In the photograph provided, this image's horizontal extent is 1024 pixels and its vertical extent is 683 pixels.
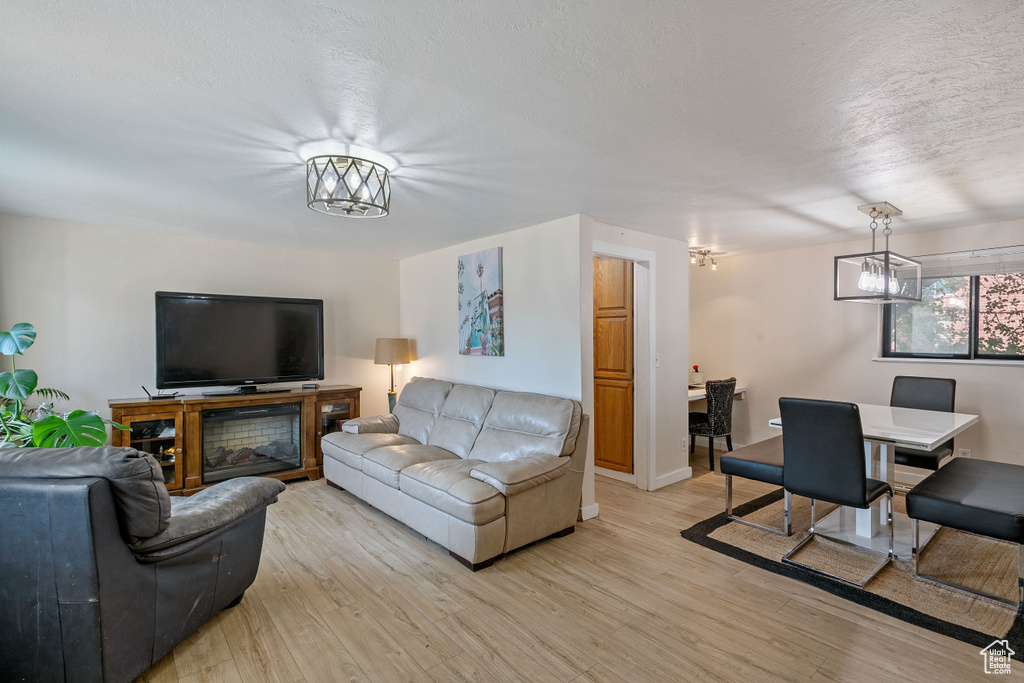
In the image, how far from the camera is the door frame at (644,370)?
13.9ft

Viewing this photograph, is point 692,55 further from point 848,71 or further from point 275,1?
point 275,1

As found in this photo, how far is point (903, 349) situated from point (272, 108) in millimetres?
5288

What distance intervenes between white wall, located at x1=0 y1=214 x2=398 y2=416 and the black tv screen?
282 millimetres

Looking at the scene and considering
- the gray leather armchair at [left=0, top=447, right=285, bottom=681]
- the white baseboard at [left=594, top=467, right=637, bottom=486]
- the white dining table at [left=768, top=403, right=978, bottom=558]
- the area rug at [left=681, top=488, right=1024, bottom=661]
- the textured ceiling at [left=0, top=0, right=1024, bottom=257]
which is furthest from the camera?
the white baseboard at [left=594, top=467, right=637, bottom=486]

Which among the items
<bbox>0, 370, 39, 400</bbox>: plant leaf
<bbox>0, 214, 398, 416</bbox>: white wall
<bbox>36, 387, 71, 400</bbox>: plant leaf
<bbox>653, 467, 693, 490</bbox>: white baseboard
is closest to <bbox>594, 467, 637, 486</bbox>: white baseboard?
<bbox>653, 467, 693, 490</bbox>: white baseboard

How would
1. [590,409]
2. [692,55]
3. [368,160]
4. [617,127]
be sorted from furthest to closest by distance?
[590,409], [368,160], [617,127], [692,55]

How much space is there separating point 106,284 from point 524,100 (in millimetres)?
4030

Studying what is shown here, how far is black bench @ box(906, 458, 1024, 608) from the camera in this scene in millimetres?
2291

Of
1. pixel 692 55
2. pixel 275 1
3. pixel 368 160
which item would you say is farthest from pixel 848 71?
pixel 368 160

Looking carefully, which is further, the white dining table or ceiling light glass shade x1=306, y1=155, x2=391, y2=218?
the white dining table

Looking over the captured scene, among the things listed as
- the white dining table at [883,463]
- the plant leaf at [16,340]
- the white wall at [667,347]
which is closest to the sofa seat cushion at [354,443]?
the plant leaf at [16,340]

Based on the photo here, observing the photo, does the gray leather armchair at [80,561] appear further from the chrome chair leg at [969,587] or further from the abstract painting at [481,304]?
the chrome chair leg at [969,587]

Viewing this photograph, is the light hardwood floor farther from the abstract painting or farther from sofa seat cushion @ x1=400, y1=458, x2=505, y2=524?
the abstract painting

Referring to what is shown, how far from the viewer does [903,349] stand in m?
4.42
